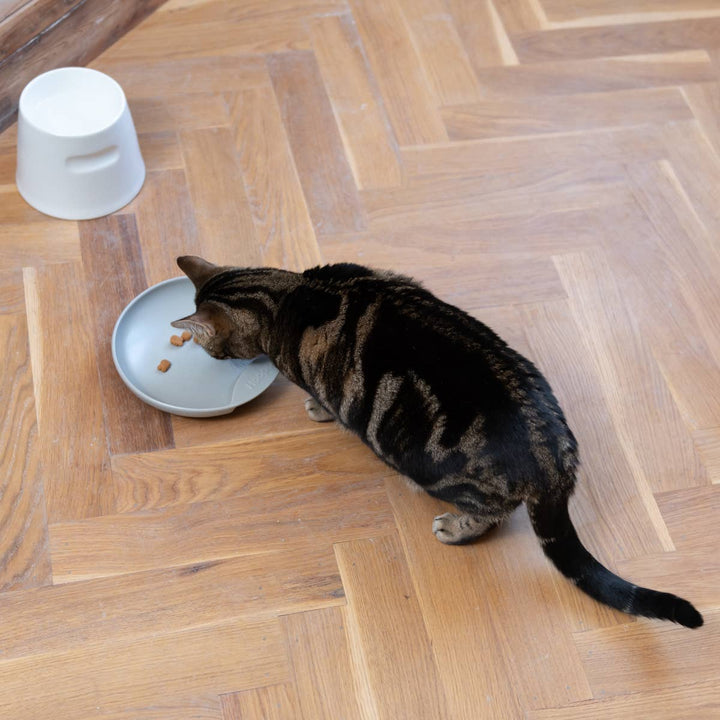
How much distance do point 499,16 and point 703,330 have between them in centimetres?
122

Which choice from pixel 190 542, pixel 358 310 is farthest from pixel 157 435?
pixel 358 310

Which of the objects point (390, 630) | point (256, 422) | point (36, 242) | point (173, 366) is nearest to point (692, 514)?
point (390, 630)

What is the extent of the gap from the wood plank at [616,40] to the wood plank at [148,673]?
186cm

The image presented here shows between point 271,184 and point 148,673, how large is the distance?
125cm

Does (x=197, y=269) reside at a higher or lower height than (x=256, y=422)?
higher

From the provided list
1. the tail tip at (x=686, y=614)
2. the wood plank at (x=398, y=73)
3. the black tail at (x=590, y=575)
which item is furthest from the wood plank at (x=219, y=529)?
the wood plank at (x=398, y=73)

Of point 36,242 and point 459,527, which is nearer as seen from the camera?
point 459,527

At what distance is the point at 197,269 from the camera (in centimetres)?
196

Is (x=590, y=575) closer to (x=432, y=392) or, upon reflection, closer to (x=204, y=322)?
(x=432, y=392)

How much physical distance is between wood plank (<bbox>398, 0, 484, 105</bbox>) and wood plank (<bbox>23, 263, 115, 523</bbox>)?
45.6 inches

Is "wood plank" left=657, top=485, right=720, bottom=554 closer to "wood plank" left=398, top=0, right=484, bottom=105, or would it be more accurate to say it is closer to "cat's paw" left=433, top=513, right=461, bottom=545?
"cat's paw" left=433, top=513, right=461, bottom=545

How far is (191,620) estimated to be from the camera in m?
1.76

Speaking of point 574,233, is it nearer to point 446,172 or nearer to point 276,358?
point 446,172

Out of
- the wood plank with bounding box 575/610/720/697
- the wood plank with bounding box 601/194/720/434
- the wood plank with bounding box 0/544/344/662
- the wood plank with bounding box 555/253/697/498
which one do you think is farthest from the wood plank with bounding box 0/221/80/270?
the wood plank with bounding box 575/610/720/697
